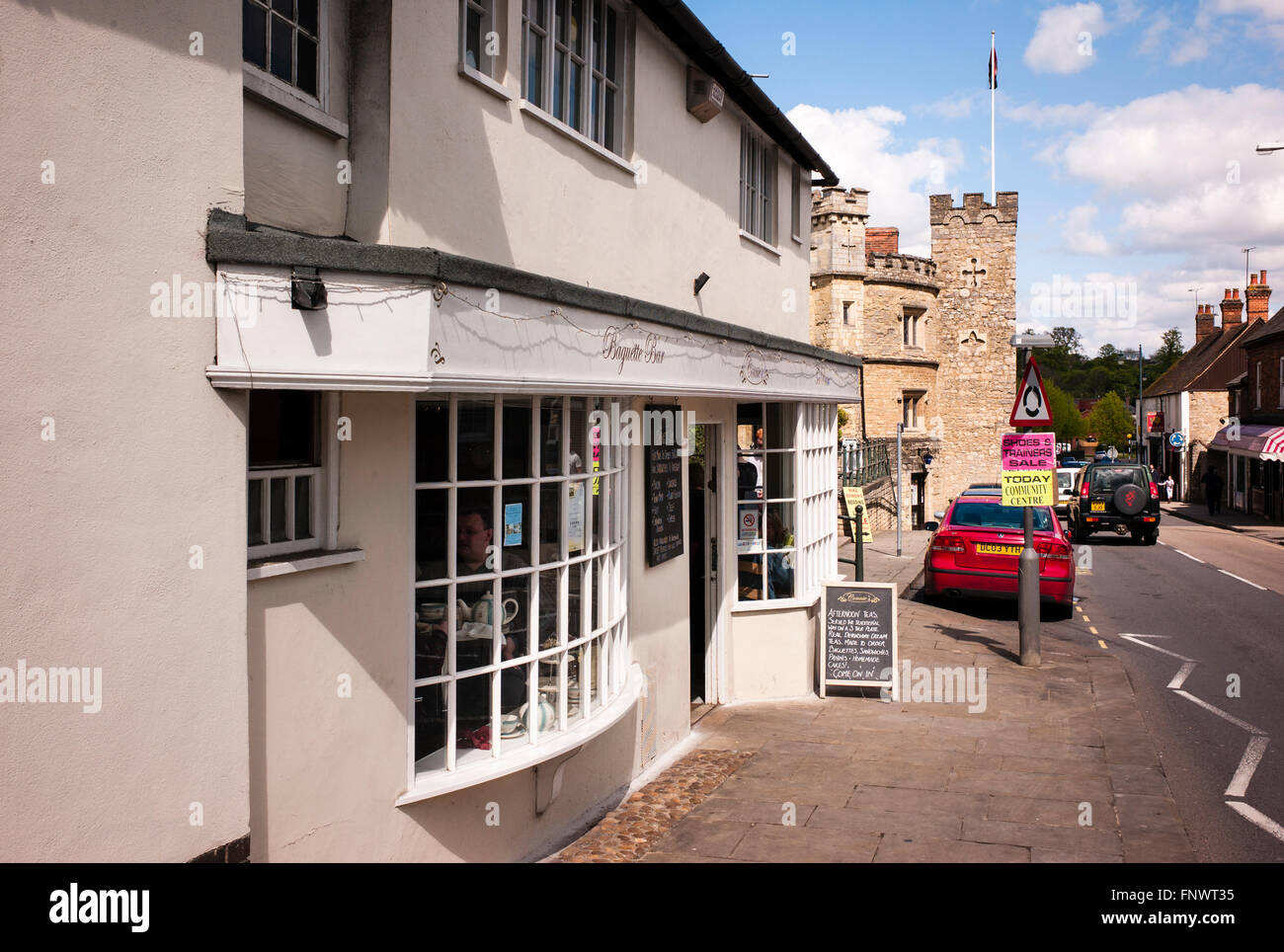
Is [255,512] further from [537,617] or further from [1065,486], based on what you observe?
[1065,486]

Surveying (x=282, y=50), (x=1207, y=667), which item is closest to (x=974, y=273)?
(x=1207, y=667)

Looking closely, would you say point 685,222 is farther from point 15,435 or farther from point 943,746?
point 15,435

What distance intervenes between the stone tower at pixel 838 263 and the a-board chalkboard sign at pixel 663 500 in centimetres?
3027

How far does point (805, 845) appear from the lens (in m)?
5.95

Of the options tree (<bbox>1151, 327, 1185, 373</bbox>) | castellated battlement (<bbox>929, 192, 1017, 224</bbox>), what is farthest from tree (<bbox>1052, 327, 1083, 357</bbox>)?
castellated battlement (<bbox>929, 192, 1017, 224</bbox>)

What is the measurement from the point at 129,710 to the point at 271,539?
3.19 feet

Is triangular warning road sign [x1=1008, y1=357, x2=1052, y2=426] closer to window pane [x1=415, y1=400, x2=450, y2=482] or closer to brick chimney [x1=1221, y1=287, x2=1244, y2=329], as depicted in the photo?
window pane [x1=415, y1=400, x2=450, y2=482]

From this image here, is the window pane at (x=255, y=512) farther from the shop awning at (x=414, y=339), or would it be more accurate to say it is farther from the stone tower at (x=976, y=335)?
the stone tower at (x=976, y=335)

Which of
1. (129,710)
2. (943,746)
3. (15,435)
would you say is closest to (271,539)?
(129,710)

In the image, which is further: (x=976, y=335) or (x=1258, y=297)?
(x=1258, y=297)

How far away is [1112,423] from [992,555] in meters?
74.1

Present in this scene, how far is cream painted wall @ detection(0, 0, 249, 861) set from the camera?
2.97 m

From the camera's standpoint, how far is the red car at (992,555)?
13898mm

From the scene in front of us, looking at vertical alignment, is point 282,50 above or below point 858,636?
above
